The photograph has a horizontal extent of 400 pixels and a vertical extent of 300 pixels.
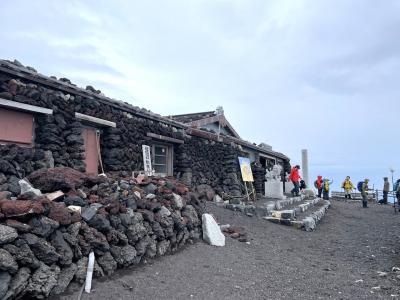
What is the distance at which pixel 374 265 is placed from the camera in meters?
7.25

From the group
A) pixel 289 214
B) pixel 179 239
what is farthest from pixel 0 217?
pixel 289 214

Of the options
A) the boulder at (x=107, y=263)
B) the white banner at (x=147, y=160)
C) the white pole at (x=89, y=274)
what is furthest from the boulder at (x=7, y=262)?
the white banner at (x=147, y=160)

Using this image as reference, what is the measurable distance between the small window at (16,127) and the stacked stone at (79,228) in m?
1.79

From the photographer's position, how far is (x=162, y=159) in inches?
472

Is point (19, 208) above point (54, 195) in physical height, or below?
below

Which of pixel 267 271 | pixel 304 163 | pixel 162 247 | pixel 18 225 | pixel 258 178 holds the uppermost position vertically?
pixel 304 163

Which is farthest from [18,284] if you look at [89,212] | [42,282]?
[89,212]

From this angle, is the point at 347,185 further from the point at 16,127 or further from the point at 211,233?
the point at 16,127

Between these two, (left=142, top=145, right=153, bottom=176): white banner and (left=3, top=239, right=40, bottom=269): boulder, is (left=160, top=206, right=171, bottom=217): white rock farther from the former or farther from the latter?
(left=142, top=145, right=153, bottom=176): white banner

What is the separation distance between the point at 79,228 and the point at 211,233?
344 centimetres

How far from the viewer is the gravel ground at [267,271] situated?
4711 millimetres

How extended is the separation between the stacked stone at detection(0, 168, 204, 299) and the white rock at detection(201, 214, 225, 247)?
184 mm

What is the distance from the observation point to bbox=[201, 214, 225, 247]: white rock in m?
7.23

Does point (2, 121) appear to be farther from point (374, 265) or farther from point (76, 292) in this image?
point (374, 265)
